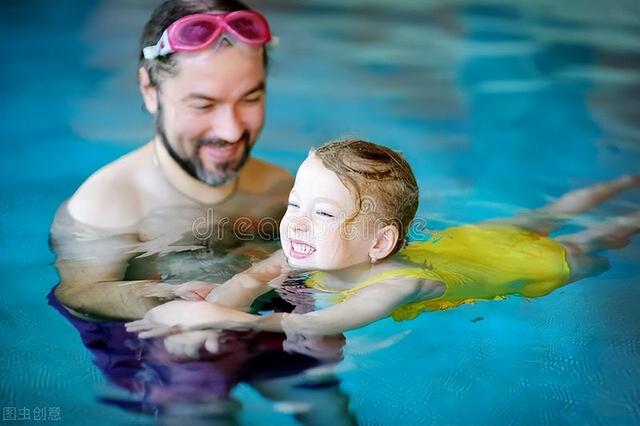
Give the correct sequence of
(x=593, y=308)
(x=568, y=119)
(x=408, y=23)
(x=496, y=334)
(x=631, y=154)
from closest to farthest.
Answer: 1. (x=496, y=334)
2. (x=593, y=308)
3. (x=631, y=154)
4. (x=568, y=119)
5. (x=408, y=23)

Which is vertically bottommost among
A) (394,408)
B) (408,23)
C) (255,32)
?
(394,408)

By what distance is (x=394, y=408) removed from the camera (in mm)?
1857

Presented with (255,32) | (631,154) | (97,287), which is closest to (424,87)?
(631,154)

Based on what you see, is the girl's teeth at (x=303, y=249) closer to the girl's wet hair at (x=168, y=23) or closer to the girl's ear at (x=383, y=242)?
the girl's ear at (x=383, y=242)

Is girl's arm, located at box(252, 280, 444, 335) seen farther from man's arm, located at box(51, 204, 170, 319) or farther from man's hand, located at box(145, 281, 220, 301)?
man's arm, located at box(51, 204, 170, 319)

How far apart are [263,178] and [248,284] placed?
2.33ft

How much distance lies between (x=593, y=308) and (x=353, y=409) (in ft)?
2.69

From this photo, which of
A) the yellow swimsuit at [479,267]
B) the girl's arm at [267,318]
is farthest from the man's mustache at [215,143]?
the girl's arm at [267,318]

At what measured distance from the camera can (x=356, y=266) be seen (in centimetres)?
226

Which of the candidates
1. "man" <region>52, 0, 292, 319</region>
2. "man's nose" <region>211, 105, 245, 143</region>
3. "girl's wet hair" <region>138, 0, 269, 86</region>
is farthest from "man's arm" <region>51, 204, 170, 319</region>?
"girl's wet hair" <region>138, 0, 269, 86</region>

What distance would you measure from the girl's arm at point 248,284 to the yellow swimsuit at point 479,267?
114 mm

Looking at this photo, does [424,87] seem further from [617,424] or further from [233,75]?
[617,424]

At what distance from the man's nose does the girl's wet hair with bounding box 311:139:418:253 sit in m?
0.40

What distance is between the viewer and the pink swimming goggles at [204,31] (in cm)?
255
